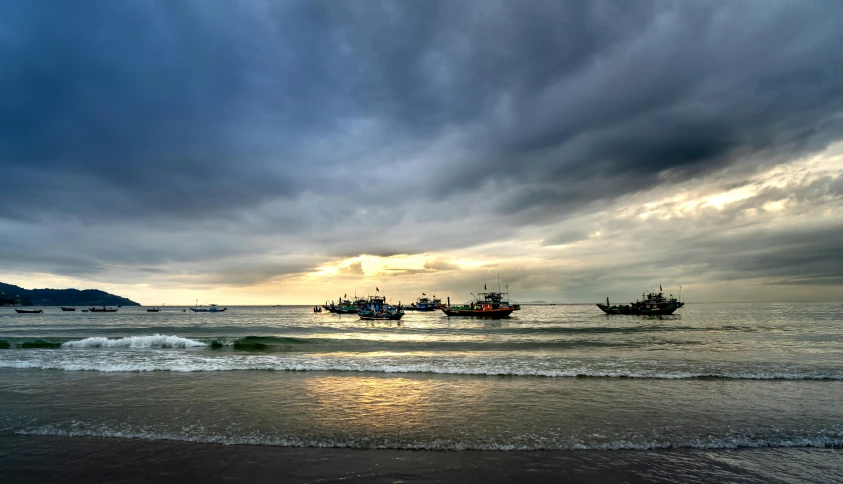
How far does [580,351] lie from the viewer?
27641mm

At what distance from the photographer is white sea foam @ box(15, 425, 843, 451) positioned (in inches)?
356

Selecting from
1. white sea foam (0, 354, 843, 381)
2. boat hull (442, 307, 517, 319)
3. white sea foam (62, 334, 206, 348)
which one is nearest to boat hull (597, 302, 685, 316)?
boat hull (442, 307, 517, 319)

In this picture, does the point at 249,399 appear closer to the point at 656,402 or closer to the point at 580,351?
the point at 656,402

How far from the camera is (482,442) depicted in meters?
9.27

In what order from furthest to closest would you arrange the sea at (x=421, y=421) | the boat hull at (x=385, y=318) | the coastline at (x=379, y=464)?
the boat hull at (x=385, y=318), the sea at (x=421, y=421), the coastline at (x=379, y=464)

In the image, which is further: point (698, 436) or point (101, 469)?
point (698, 436)

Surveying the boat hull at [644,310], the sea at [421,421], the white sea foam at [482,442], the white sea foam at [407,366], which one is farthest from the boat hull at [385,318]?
the white sea foam at [482,442]

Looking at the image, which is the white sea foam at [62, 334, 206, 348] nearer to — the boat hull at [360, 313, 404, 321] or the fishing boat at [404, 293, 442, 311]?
the boat hull at [360, 313, 404, 321]

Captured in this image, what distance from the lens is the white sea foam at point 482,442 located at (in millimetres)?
9039

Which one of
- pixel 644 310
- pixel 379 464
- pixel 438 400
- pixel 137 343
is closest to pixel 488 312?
pixel 644 310

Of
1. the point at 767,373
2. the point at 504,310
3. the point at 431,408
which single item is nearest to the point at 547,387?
the point at 431,408

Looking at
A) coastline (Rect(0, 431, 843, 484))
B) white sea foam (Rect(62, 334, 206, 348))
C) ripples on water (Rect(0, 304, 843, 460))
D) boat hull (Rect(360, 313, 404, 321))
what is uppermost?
coastline (Rect(0, 431, 843, 484))

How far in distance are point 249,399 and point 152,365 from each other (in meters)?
11.3

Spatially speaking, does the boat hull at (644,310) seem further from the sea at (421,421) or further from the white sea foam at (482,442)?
the white sea foam at (482,442)
